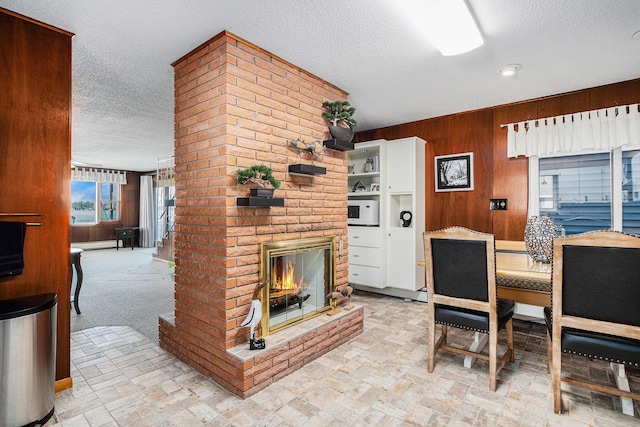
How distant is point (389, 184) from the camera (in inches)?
168

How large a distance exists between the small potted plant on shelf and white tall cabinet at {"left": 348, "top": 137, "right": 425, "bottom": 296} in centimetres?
228

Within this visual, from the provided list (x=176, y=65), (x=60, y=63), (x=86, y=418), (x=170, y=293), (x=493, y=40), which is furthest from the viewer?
(x=170, y=293)

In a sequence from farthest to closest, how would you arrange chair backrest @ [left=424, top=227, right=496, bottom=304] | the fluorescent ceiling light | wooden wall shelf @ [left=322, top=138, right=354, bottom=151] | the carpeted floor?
the carpeted floor → wooden wall shelf @ [left=322, top=138, right=354, bottom=151] → chair backrest @ [left=424, top=227, right=496, bottom=304] → the fluorescent ceiling light

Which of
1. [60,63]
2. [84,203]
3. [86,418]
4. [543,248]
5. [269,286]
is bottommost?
[86,418]

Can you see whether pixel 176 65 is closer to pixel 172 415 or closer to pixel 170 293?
pixel 172 415

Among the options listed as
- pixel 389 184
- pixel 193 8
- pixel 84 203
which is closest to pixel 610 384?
pixel 389 184

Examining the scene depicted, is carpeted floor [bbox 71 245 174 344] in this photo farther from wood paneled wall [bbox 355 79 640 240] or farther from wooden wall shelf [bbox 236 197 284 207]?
wood paneled wall [bbox 355 79 640 240]

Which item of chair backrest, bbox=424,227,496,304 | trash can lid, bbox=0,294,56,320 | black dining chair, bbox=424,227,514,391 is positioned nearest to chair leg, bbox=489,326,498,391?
black dining chair, bbox=424,227,514,391

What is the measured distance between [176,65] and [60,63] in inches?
30.3

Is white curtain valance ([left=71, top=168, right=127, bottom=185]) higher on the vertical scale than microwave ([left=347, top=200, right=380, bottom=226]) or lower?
higher

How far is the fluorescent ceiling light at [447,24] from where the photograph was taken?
1807 mm

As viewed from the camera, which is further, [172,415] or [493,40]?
[493,40]

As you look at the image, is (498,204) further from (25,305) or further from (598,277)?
(25,305)

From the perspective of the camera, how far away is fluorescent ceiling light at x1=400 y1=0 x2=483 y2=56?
1.81 m
